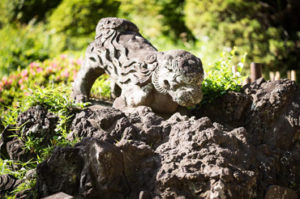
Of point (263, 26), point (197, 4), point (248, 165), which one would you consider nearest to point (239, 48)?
point (263, 26)

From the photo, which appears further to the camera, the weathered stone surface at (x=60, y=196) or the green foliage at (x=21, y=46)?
the green foliage at (x=21, y=46)

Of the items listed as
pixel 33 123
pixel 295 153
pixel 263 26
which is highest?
pixel 263 26

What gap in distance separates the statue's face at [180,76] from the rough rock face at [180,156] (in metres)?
0.24

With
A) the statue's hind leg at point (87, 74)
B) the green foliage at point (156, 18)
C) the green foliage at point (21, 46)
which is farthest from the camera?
the green foliage at point (156, 18)

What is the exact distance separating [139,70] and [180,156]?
99cm

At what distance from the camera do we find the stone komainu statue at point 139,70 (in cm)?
283

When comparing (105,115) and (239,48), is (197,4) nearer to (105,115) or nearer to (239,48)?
(239,48)

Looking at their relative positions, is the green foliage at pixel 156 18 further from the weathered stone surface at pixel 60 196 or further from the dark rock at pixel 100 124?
the weathered stone surface at pixel 60 196

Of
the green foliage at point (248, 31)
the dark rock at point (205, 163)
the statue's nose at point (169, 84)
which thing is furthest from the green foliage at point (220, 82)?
the green foliage at point (248, 31)

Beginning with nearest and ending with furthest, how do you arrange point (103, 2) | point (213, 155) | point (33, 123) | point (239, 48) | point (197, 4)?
1. point (213, 155)
2. point (33, 123)
3. point (239, 48)
4. point (197, 4)
5. point (103, 2)

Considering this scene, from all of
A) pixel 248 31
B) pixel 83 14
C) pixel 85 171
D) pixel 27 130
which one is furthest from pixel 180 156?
pixel 83 14

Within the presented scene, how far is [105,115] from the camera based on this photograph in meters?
2.65

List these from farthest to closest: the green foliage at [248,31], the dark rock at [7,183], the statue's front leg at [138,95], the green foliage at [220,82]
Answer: the green foliage at [248,31] → the green foliage at [220,82] → the statue's front leg at [138,95] → the dark rock at [7,183]

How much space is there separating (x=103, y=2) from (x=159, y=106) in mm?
7271
